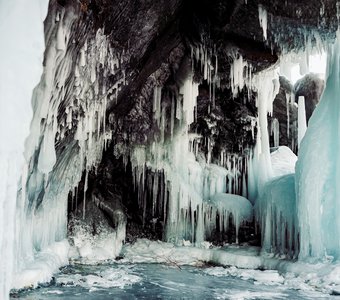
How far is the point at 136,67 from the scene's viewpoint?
9.81m

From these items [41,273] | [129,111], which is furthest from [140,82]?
[41,273]

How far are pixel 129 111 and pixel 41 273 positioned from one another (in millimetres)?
6478

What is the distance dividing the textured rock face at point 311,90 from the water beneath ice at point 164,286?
1072 cm

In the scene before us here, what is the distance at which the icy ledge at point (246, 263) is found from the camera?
8328mm

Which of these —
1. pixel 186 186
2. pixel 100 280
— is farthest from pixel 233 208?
pixel 100 280

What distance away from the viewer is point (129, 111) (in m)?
12.7

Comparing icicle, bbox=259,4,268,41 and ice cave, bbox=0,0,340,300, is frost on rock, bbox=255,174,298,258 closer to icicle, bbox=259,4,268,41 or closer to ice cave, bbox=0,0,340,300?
ice cave, bbox=0,0,340,300

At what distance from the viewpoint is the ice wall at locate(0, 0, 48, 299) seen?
416cm

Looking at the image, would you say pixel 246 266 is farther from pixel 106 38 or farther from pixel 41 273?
pixel 106 38

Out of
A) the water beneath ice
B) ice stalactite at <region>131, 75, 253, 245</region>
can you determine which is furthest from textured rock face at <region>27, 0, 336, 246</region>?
the water beneath ice

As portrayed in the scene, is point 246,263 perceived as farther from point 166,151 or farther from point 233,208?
point 166,151

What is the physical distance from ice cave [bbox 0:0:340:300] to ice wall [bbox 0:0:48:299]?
14mm

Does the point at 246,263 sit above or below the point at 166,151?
below

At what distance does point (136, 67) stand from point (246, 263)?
22.2 ft
